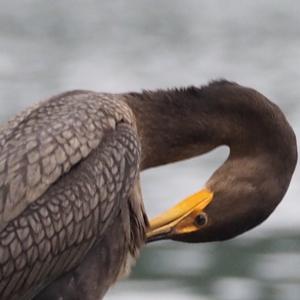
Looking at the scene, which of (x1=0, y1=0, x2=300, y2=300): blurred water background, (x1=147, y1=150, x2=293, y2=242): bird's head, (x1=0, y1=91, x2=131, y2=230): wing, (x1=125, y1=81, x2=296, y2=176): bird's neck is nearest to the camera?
(x1=0, y1=91, x2=131, y2=230): wing

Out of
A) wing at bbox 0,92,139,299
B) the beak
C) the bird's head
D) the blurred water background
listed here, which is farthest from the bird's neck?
the blurred water background

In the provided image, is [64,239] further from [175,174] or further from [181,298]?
[175,174]

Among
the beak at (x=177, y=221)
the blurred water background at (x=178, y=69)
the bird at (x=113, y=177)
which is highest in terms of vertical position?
the bird at (x=113, y=177)

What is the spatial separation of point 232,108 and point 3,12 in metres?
10.9

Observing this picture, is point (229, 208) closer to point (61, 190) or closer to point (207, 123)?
point (207, 123)

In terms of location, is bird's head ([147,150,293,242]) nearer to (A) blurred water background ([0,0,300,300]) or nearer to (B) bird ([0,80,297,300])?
(B) bird ([0,80,297,300])

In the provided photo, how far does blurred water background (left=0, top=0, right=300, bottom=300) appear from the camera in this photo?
21.3 metres

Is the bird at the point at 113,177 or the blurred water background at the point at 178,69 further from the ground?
the bird at the point at 113,177

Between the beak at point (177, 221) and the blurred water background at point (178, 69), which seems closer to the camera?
the beak at point (177, 221)

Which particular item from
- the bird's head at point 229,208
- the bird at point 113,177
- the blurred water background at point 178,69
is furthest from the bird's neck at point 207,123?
the blurred water background at point 178,69

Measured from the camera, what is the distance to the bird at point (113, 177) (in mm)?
14820

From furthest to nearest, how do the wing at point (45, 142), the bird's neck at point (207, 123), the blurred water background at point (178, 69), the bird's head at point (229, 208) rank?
the blurred water background at point (178, 69), the bird's neck at point (207, 123), the bird's head at point (229, 208), the wing at point (45, 142)

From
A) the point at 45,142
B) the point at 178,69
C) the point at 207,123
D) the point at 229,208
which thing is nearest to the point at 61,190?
the point at 45,142

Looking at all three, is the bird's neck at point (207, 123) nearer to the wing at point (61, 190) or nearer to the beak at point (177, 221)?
the beak at point (177, 221)
